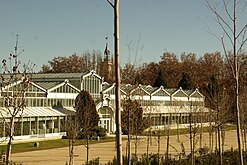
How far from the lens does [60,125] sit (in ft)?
144

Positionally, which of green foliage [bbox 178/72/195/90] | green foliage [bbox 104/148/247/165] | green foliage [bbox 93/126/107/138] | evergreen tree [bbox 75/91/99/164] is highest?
green foliage [bbox 178/72/195/90]

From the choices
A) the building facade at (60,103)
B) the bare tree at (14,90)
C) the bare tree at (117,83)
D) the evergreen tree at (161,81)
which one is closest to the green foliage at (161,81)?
the evergreen tree at (161,81)

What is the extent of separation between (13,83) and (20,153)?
19763 millimetres

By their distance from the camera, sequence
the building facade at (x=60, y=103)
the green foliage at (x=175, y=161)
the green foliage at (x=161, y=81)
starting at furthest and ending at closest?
1. the green foliage at (x=161, y=81)
2. the building facade at (x=60, y=103)
3. the green foliage at (x=175, y=161)

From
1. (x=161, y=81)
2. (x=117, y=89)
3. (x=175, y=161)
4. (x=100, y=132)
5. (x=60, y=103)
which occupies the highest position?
(x=161, y=81)

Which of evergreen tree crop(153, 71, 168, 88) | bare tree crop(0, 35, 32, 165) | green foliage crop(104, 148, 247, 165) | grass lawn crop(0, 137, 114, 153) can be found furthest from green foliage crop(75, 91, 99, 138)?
evergreen tree crop(153, 71, 168, 88)

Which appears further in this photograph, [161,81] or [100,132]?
[161,81]

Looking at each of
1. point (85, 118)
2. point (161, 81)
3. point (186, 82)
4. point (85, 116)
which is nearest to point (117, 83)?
point (85, 118)

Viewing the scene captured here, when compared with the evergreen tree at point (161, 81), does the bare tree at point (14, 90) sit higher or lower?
lower

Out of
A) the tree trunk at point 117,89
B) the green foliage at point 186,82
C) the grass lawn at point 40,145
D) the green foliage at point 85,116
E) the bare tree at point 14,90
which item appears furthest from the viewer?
the green foliage at point 186,82

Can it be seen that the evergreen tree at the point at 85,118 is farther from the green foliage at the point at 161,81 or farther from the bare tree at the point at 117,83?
the green foliage at the point at 161,81

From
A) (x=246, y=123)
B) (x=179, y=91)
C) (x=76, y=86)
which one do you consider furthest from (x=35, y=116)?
(x=179, y=91)

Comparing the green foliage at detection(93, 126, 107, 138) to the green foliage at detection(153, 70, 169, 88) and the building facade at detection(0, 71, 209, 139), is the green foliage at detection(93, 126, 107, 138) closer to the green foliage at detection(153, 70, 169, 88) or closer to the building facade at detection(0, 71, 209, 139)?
the building facade at detection(0, 71, 209, 139)

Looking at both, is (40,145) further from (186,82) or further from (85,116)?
(186,82)
